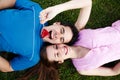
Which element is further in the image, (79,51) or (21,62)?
(79,51)

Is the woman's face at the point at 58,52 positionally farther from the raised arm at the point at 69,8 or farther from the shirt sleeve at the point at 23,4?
the shirt sleeve at the point at 23,4

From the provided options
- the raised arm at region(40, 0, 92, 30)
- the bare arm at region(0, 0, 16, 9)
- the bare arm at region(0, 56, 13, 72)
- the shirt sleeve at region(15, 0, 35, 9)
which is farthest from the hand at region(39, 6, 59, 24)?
the bare arm at region(0, 56, 13, 72)

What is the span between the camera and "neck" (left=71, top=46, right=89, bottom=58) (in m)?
3.14

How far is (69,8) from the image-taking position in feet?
9.81

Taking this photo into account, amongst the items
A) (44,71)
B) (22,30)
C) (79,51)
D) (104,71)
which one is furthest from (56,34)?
(104,71)

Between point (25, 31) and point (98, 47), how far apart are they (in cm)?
90

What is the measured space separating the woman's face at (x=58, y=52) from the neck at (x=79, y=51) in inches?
5.4

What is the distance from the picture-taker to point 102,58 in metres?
3.28

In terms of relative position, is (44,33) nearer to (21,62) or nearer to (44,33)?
(44,33)

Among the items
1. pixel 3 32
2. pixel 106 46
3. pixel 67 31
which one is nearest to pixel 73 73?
pixel 106 46

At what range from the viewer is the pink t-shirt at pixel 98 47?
3.27m

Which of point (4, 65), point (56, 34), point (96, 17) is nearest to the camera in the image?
point (56, 34)

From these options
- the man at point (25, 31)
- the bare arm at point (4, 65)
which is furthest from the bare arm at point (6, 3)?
the bare arm at point (4, 65)

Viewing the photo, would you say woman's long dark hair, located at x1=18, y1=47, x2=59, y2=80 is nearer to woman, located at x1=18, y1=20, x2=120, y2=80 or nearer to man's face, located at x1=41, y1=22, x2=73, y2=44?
woman, located at x1=18, y1=20, x2=120, y2=80
